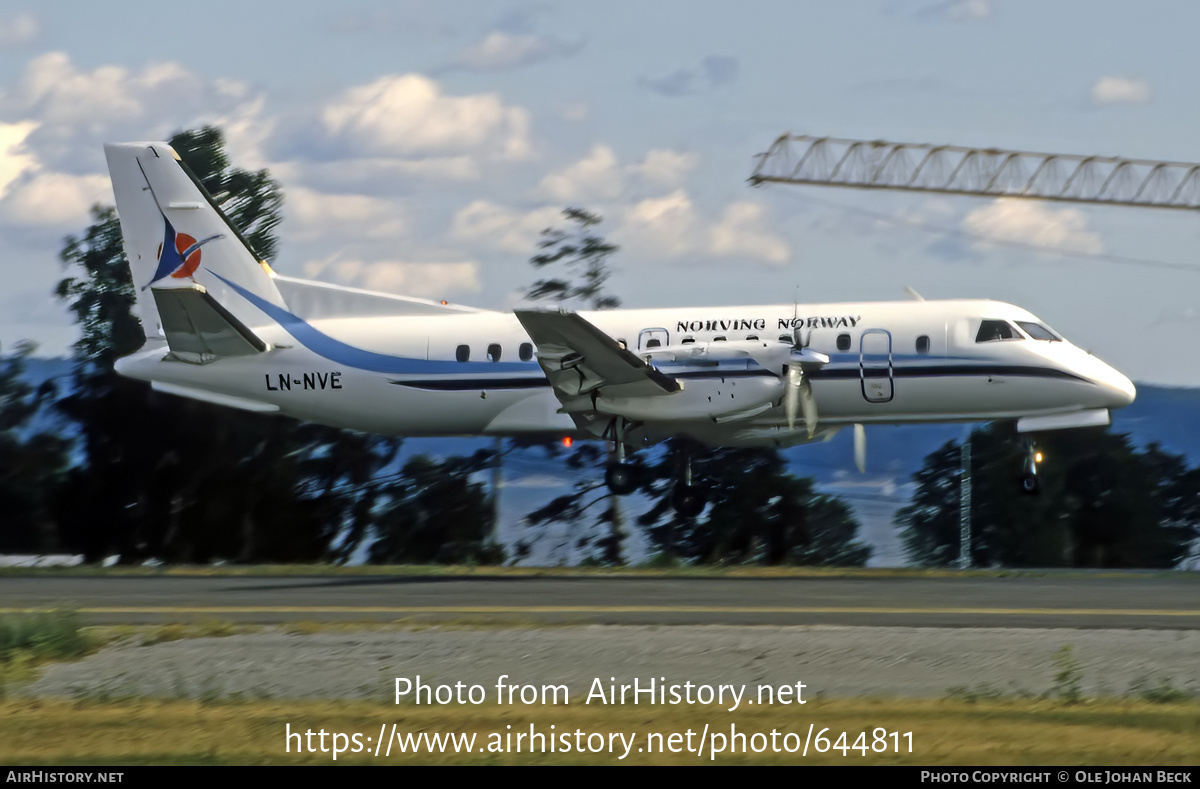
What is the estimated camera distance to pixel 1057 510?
44844mm

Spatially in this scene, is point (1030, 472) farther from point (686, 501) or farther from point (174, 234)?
point (174, 234)

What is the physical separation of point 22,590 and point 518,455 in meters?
22.0

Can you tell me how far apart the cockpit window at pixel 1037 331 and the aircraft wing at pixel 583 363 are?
247 inches

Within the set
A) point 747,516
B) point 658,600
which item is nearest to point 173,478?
point 747,516

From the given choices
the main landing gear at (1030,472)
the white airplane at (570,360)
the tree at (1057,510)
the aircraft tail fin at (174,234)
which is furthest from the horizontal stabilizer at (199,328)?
the tree at (1057,510)

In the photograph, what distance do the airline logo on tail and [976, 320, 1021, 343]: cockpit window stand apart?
15.5 meters

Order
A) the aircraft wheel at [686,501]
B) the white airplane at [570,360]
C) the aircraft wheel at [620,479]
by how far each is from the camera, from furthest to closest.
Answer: the aircraft wheel at [686,501] → the aircraft wheel at [620,479] → the white airplane at [570,360]

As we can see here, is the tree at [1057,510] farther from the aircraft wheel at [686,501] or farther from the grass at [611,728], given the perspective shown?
the grass at [611,728]

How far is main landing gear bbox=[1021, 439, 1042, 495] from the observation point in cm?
2525

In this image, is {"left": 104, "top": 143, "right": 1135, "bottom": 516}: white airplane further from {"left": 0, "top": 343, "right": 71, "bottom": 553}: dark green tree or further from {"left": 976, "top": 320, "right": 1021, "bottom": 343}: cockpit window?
{"left": 0, "top": 343, "right": 71, "bottom": 553}: dark green tree

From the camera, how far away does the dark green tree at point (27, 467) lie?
37875mm

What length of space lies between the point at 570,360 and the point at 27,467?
20.0m
